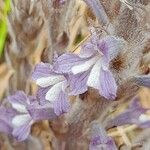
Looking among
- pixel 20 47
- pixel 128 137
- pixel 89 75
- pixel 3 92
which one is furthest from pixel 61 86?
pixel 3 92

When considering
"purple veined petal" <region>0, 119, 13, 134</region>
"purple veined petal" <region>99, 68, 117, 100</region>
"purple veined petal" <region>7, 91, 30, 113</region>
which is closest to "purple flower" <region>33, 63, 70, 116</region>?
"purple veined petal" <region>99, 68, 117, 100</region>

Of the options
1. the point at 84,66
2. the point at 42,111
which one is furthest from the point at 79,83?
the point at 42,111

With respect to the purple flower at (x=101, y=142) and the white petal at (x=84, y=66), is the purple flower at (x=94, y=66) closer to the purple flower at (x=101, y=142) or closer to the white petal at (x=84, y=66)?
the white petal at (x=84, y=66)

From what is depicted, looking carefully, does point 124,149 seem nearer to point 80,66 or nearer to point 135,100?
point 135,100

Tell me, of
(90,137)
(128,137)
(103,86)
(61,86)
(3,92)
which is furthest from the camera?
(3,92)

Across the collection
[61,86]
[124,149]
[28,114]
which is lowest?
[124,149]

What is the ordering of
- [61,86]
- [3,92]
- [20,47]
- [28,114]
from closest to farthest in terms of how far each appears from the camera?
[61,86]
[28,114]
[20,47]
[3,92]

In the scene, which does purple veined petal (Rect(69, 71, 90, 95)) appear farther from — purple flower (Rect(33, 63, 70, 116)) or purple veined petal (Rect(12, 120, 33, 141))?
purple veined petal (Rect(12, 120, 33, 141))

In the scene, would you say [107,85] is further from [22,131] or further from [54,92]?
[22,131]
